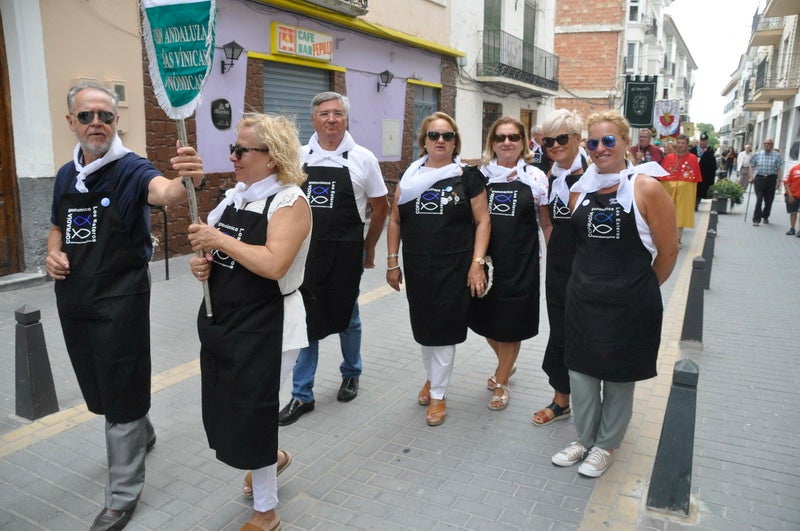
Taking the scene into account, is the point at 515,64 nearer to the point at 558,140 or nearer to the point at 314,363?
the point at 558,140

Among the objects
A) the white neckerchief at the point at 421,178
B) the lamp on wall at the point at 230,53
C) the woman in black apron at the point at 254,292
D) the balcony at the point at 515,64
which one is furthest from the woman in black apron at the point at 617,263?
the balcony at the point at 515,64

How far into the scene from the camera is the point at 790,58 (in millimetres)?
25344

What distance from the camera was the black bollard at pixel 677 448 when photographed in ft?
10.2

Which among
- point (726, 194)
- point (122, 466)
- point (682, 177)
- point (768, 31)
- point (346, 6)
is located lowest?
point (122, 466)

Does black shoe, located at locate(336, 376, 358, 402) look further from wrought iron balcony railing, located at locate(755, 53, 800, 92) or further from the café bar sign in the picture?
wrought iron balcony railing, located at locate(755, 53, 800, 92)

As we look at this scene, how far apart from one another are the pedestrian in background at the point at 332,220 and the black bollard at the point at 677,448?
2103 mm

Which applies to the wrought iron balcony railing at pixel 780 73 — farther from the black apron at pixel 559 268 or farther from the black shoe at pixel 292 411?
the black shoe at pixel 292 411

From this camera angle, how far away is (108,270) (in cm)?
301

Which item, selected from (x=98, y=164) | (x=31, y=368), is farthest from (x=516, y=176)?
(x=31, y=368)

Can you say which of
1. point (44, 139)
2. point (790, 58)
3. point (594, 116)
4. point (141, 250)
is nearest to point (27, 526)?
point (141, 250)

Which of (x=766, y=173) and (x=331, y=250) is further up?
(x=766, y=173)

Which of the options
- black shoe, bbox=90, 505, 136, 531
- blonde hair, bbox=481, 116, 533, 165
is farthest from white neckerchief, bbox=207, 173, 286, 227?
blonde hair, bbox=481, 116, 533, 165

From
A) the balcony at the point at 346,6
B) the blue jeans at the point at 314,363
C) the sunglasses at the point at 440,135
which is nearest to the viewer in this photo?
the sunglasses at the point at 440,135

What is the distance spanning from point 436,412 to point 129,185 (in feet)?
7.90
